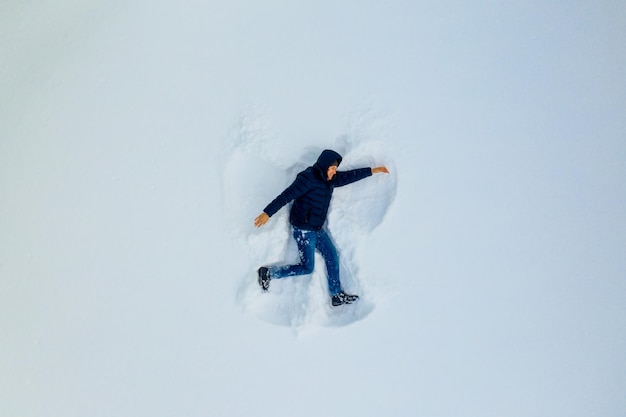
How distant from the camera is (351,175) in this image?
3.31 m

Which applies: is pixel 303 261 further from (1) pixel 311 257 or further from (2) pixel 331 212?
(2) pixel 331 212

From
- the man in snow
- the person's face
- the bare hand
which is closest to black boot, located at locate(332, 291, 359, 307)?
the man in snow

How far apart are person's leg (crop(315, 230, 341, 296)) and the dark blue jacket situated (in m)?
0.13

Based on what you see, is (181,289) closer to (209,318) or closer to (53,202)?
(209,318)

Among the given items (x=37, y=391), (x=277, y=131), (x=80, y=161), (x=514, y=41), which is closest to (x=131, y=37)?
(x=80, y=161)

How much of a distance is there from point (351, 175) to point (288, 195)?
1.65 ft

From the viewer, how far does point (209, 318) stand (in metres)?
3.42

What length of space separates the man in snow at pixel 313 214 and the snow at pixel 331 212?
137 millimetres

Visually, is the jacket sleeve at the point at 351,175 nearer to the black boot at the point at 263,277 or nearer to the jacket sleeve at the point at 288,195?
the jacket sleeve at the point at 288,195

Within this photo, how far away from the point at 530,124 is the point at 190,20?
9.24 ft

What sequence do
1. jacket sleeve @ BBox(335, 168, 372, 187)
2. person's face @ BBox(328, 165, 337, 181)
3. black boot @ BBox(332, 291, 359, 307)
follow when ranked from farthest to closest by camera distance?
black boot @ BBox(332, 291, 359, 307), jacket sleeve @ BBox(335, 168, 372, 187), person's face @ BBox(328, 165, 337, 181)

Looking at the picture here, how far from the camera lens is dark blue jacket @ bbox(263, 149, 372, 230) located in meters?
3.19

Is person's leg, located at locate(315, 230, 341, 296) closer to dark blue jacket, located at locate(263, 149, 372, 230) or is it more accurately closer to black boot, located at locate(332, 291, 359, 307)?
black boot, located at locate(332, 291, 359, 307)

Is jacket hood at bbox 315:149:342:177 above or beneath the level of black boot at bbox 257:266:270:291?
above
